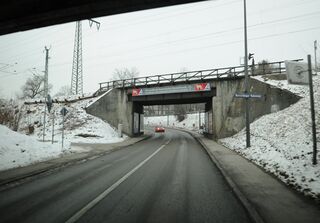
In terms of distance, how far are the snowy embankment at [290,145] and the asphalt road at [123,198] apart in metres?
2.27

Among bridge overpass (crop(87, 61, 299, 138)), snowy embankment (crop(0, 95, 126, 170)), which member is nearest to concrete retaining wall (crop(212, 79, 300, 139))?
bridge overpass (crop(87, 61, 299, 138))

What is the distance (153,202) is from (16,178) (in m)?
5.51

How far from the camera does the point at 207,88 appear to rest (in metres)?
24.0

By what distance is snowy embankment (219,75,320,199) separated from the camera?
6.54 m

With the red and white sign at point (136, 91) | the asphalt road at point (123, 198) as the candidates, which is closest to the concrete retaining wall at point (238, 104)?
the red and white sign at point (136, 91)

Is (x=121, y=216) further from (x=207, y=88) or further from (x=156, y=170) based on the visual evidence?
(x=207, y=88)

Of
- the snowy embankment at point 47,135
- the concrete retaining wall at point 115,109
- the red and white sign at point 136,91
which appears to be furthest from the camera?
the red and white sign at point 136,91

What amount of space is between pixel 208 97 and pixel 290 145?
16.0m

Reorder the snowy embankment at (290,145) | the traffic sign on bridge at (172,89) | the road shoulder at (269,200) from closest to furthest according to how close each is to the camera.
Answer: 1. the road shoulder at (269,200)
2. the snowy embankment at (290,145)
3. the traffic sign on bridge at (172,89)

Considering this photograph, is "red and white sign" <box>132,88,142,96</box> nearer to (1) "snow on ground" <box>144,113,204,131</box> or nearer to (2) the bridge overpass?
(2) the bridge overpass

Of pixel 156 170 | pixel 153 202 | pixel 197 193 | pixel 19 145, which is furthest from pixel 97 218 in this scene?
pixel 19 145

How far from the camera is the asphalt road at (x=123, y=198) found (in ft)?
14.5

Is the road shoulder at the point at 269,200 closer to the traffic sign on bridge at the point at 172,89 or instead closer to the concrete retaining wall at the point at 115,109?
the traffic sign on bridge at the point at 172,89

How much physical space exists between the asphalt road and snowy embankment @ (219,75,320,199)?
2.27 m
